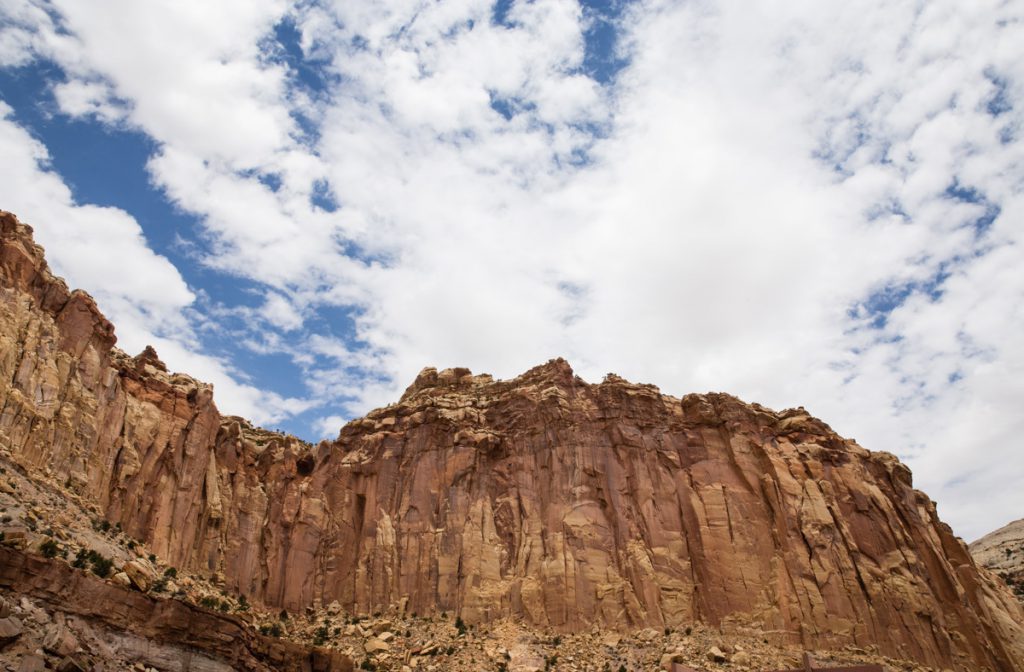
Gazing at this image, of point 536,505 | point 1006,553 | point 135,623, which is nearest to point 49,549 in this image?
point 135,623

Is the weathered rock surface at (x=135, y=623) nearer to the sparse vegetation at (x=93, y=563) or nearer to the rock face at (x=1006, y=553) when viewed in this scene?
the sparse vegetation at (x=93, y=563)

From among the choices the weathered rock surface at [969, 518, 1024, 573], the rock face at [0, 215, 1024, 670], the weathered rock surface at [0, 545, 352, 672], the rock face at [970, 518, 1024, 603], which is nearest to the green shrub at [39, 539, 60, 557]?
Answer: the weathered rock surface at [0, 545, 352, 672]

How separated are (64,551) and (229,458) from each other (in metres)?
27.5

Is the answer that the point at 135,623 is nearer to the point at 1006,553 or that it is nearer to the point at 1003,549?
the point at 1006,553

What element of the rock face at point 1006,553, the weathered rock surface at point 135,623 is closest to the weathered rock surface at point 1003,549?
the rock face at point 1006,553

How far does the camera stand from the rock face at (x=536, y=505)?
49125 mm

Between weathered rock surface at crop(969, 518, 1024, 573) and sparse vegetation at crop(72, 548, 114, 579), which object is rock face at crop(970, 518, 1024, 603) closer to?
weathered rock surface at crop(969, 518, 1024, 573)

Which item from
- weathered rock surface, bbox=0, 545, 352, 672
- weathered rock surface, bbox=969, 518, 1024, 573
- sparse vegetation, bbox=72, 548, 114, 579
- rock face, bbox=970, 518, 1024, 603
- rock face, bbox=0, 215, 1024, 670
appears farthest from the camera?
weathered rock surface, bbox=969, 518, 1024, 573

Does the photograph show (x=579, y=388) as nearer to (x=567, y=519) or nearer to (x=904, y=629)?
(x=567, y=519)

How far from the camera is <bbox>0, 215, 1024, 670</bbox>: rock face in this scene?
49.1m

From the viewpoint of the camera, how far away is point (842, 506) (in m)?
56.2

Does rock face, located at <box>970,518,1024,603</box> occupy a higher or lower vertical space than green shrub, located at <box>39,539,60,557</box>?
higher

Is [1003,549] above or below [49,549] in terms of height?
above

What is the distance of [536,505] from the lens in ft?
188
